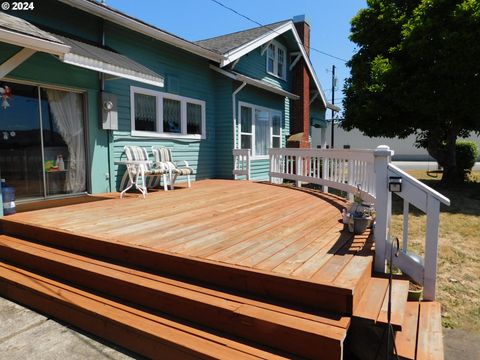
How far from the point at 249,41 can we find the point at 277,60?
2.70 m

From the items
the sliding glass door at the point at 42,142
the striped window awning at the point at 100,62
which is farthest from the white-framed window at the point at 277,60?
the sliding glass door at the point at 42,142

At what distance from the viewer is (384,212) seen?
2.93m

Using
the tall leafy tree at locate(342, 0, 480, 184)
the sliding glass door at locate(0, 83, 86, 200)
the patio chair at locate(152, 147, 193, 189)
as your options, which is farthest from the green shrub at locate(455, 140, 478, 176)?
the sliding glass door at locate(0, 83, 86, 200)

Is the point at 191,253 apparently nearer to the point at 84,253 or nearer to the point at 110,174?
the point at 84,253

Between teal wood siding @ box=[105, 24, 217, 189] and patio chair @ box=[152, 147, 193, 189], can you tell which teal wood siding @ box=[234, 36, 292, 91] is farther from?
patio chair @ box=[152, 147, 193, 189]

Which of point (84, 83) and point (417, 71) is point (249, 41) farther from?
point (84, 83)

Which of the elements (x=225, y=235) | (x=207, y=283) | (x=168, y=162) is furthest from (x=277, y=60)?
(x=207, y=283)

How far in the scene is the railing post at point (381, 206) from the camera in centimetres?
294

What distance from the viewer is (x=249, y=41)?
9.88 meters

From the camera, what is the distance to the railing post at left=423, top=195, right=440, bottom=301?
2.75 meters

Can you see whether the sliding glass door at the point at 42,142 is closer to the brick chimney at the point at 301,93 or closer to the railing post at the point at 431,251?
the railing post at the point at 431,251

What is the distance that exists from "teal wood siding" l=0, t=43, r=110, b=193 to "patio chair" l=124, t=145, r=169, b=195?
1.59 ft

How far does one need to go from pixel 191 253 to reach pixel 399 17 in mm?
10136

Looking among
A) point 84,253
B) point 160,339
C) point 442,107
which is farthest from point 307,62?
point 160,339
